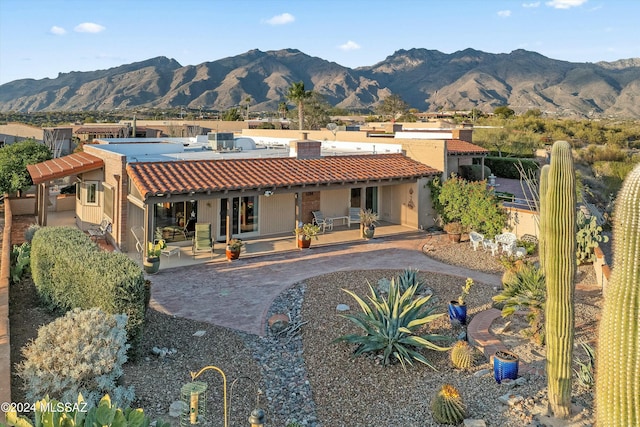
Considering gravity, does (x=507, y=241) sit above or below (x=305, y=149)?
below

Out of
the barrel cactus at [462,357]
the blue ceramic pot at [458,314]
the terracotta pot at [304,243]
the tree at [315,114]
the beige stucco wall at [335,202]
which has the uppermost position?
the tree at [315,114]

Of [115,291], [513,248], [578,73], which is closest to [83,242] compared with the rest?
[115,291]

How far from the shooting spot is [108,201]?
19.5 m

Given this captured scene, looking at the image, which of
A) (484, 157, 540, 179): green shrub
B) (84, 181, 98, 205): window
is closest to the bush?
(84, 181, 98, 205): window

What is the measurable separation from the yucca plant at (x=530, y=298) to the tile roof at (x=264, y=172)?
34.6 feet

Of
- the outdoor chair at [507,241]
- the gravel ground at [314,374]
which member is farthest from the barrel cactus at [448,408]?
the outdoor chair at [507,241]

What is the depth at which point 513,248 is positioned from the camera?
1708 cm

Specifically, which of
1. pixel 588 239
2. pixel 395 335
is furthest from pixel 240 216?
pixel 588 239

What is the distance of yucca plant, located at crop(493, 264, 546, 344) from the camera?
31.2 feet

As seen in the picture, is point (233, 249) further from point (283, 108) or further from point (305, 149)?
point (283, 108)

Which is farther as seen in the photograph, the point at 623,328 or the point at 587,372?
the point at 587,372

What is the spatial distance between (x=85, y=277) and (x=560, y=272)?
863cm

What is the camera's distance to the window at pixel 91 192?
68.0 ft

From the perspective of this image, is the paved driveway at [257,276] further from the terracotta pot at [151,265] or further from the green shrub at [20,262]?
the green shrub at [20,262]
